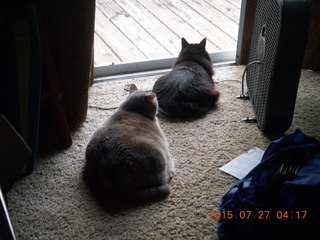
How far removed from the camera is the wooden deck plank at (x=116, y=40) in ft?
9.21

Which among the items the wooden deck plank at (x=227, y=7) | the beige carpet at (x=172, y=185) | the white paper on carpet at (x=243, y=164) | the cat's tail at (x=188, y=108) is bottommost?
the beige carpet at (x=172, y=185)

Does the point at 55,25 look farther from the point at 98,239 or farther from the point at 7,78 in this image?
the point at 98,239

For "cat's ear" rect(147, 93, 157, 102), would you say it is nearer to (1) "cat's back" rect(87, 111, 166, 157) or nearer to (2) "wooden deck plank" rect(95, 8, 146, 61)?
(1) "cat's back" rect(87, 111, 166, 157)

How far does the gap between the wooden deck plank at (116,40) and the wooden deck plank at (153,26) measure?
0.21 metres

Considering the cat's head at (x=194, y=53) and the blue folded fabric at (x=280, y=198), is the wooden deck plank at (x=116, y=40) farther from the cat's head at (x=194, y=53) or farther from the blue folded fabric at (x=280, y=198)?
the blue folded fabric at (x=280, y=198)

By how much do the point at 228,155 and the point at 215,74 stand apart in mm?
851

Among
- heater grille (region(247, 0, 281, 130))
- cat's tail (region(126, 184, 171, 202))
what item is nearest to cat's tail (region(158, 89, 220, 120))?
heater grille (region(247, 0, 281, 130))

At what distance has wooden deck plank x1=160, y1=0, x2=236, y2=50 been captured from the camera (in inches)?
118

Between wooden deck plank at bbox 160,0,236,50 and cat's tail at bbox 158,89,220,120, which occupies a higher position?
wooden deck plank at bbox 160,0,236,50

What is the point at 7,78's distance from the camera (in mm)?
1562

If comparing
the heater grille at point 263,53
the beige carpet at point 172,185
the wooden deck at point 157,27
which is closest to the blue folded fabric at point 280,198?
the beige carpet at point 172,185

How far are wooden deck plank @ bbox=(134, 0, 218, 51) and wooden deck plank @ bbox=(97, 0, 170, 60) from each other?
22 centimetres

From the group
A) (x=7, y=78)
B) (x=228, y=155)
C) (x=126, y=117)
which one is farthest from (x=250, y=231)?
(x=7, y=78)

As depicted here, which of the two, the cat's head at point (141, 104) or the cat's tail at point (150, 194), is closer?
the cat's tail at point (150, 194)
